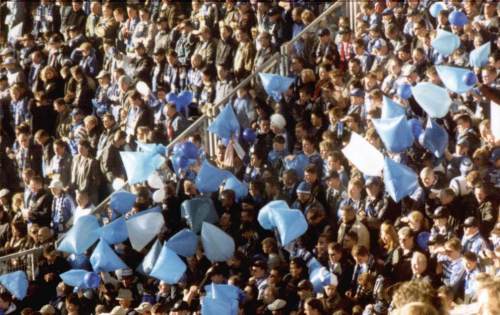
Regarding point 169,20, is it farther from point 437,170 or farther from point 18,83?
point 437,170

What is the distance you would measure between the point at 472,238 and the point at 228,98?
4602 millimetres

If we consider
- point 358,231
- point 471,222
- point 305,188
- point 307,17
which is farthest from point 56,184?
point 471,222

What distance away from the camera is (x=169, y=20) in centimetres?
1770

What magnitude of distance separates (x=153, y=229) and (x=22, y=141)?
135 inches

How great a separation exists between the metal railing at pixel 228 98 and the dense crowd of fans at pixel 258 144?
74 millimetres

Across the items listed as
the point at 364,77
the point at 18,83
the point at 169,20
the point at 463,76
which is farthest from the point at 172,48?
the point at 463,76

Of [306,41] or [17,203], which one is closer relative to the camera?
[17,203]

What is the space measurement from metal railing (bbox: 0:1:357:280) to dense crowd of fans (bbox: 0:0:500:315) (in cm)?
7

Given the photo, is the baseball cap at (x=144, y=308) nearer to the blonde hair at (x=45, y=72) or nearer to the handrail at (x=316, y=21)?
the handrail at (x=316, y=21)

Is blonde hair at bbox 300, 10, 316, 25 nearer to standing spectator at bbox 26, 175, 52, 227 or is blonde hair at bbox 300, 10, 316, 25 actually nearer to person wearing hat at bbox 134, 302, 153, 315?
standing spectator at bbox 26, 175, 52, 227

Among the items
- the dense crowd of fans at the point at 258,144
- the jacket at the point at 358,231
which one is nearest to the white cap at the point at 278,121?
the dense crowd of fans at the point at 258,144

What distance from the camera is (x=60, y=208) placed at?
49.8 feet

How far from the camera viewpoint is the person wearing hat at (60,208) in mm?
15125

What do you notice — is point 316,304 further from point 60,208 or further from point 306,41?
point 306,41
